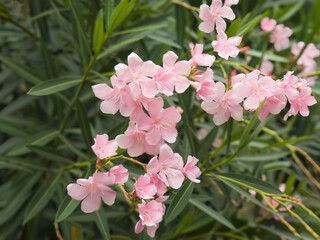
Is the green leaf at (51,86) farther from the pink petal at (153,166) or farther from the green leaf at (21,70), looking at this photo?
the pink petal at (153,166)

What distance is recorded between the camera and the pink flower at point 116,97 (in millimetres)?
670

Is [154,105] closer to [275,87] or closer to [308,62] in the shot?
[275,87]

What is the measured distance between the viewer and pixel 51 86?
3.29 ft

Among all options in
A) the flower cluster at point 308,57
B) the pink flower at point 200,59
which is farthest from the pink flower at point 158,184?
the flower cluster at point 308,57

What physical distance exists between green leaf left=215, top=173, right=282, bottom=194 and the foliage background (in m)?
0.02

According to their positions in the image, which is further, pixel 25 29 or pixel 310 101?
pixel 25 29

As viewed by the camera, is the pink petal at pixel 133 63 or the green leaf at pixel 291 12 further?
the green leaf at pixel 291 12

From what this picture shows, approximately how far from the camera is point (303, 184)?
1217mm

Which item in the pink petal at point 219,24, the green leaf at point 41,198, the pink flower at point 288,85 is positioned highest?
the pink petal at point 219,24

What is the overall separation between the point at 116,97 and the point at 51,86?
37 cm

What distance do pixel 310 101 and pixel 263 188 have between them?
0.21 m

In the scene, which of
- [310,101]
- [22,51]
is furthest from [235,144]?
[22,51]

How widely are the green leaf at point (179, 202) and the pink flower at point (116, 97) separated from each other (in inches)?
9.0

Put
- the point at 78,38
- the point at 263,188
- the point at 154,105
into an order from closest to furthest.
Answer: the point at 154,105 < the point at 263,188 < the point at 78,38
